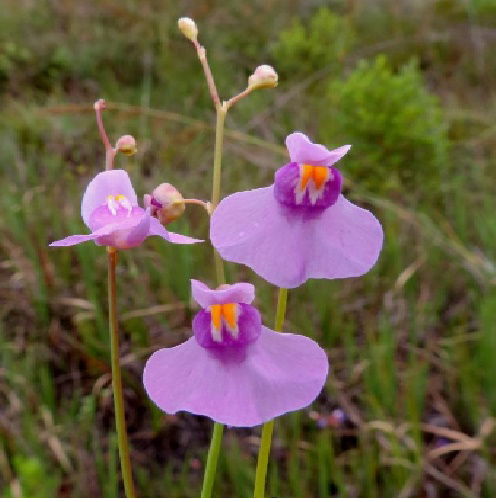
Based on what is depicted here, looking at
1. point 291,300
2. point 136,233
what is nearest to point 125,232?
point 136,233

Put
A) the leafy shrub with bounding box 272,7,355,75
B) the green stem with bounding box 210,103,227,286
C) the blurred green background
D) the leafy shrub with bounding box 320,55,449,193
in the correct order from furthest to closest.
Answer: the leafy shrub with bounding box 272,7,355,75 → the leafy shrub with bounding box 320,55,449,193 → the blurred green background → the green stem with bounding box 210,103,227,286

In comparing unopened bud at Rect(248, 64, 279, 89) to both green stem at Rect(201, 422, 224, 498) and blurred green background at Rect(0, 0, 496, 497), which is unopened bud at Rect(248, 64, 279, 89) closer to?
green stem at Rect(201, 422, 224, 498)

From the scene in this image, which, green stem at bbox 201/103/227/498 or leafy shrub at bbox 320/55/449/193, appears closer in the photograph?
green stem at bbox 201/103/227/498

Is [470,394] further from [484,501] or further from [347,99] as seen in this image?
[347,99]

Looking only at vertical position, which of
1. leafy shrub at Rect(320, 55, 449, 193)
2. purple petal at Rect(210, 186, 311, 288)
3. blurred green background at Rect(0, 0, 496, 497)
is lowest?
blurred green background at Rect(0, 0, 496, 497)

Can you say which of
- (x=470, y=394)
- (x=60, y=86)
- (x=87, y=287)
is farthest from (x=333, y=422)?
(x=60, y=86)

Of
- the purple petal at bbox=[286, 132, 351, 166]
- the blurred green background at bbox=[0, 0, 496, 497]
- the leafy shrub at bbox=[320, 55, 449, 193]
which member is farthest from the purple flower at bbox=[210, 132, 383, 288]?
the leafy shrub at bbox=[320, 55, 449, 193]

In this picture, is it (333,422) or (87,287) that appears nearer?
(333,422)
